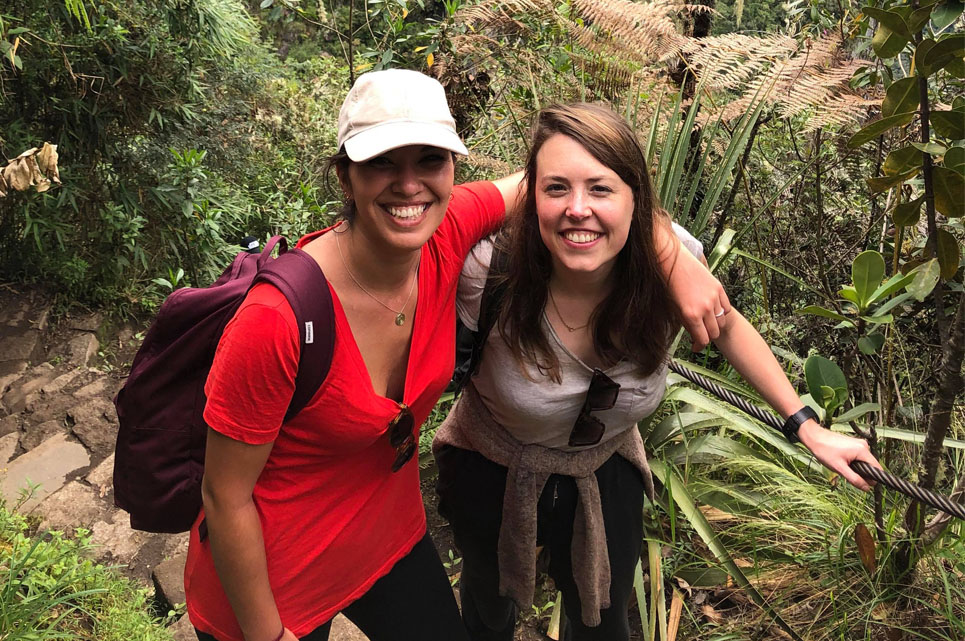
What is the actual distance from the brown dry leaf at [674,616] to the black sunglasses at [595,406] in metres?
1.08

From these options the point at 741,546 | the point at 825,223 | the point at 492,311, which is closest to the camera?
the point at 492,311

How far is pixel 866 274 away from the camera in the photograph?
4.94ft

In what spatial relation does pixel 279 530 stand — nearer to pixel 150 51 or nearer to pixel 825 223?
pixel 825 223

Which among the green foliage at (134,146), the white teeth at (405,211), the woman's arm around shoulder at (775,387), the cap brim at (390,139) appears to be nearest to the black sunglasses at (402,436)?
the white teeth at (405,211)

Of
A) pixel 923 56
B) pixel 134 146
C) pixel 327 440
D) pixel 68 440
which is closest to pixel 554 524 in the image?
pixel 327 440

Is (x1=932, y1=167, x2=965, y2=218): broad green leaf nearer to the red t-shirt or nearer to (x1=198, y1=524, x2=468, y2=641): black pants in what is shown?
the red t-shirt

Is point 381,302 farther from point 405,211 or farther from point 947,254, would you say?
point 947,254

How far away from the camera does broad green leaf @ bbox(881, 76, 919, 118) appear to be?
158cm

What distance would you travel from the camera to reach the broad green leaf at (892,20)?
1.46m

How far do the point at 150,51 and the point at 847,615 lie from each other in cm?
473

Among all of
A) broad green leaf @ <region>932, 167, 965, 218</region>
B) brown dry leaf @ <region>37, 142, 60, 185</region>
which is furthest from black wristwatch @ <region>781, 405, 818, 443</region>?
brown dry leaf @ <region>37, 142, 60, 185</region>

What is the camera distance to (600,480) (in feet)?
6.21

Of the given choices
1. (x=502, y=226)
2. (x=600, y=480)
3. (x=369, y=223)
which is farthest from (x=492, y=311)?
(x=600, y=480)

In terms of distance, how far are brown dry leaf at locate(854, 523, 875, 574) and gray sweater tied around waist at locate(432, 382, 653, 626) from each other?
62cm
